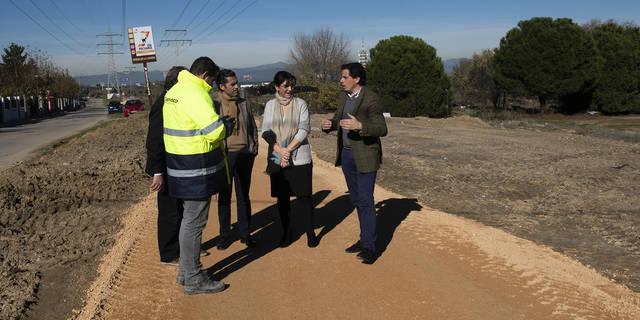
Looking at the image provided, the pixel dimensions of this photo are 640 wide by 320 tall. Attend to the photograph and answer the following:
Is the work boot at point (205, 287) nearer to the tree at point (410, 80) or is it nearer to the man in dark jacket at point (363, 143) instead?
the man in dark jacket at point (363, 143)

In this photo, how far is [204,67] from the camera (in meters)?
4.28

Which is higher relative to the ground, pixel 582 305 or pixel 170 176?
pixel 170 176

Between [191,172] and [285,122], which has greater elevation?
[285,122]

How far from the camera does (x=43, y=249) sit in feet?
20.0

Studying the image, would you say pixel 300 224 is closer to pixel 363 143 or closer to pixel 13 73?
pixel 363 143

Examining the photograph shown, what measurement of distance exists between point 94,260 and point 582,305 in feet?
14.4

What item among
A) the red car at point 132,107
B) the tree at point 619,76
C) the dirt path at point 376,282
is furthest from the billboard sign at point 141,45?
the dirt path at point 376,282

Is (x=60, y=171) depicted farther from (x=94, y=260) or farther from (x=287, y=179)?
(x=287, y=179)

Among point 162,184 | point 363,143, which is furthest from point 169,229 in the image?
point 363,143

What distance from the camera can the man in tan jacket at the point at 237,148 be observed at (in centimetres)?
547

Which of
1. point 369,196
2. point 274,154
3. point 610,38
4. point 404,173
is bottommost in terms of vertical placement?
point 404,173

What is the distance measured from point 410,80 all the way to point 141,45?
19859mm

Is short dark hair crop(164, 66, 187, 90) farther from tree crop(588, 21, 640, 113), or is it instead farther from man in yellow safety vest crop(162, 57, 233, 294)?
tree crop(588, 21, 640, 113)

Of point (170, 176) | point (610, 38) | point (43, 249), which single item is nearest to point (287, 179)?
point (170, 176)
